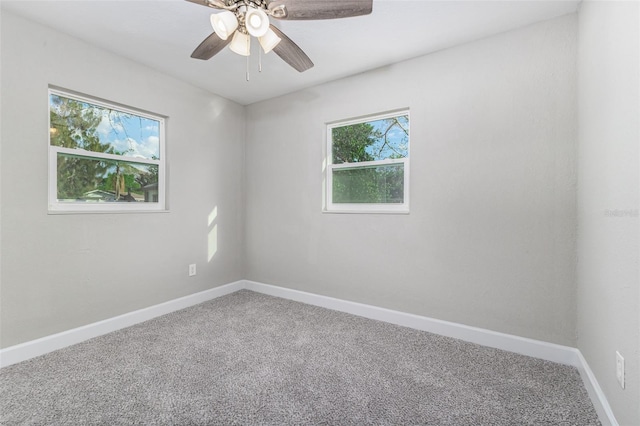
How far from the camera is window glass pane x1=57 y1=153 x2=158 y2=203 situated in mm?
2254

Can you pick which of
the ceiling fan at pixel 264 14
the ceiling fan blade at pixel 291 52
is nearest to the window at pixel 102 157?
the ceiling fan at pixel 264 14

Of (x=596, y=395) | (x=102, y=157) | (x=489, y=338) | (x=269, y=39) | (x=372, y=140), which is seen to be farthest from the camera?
(x=372, y=140)

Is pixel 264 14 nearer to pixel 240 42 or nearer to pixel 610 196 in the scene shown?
pixel 240 42

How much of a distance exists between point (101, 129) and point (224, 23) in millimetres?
1711

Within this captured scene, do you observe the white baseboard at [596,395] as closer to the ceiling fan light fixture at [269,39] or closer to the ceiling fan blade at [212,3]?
the ceiling fan light fixture at [269,39]

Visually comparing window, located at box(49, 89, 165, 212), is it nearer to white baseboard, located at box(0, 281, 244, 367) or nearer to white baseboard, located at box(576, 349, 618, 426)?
white baseboard, located at box(0, 281, 244, 367)

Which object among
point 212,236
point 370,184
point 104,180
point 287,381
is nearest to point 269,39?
point 370,184

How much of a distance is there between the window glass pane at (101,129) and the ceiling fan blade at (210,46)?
119 cm

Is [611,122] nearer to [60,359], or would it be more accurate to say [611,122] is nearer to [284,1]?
[284,1]

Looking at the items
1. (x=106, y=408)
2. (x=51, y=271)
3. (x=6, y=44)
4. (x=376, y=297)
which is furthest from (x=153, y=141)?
(x=376, y=297)

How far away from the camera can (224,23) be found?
1.55m

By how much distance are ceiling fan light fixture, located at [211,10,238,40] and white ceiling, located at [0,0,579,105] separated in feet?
1.71

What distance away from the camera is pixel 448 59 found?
7.66 feet

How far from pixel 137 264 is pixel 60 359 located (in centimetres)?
87
